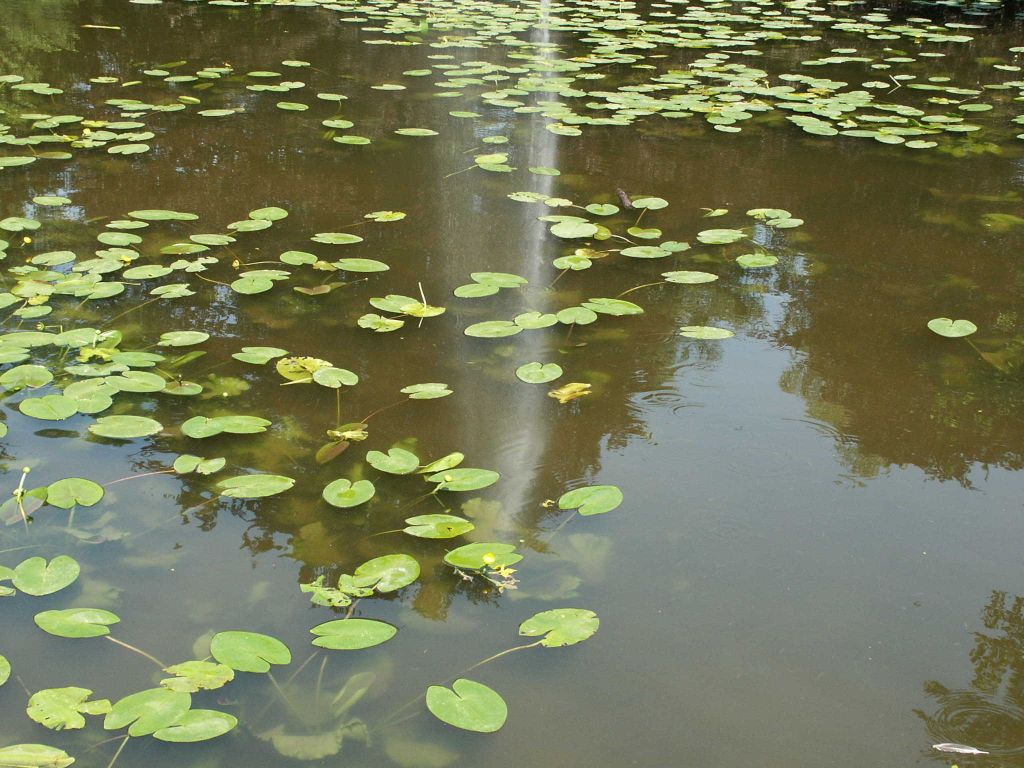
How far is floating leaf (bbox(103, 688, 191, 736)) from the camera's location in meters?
1.17

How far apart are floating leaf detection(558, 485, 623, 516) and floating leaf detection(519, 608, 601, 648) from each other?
0.81ft

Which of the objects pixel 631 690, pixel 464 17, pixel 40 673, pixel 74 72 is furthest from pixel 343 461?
pixel 464 17

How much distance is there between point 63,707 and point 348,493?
57 centimetres

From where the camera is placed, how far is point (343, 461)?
1.73m

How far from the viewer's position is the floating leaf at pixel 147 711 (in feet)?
3.83

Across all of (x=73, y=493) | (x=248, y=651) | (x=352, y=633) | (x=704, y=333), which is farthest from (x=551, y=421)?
(x=73, y=493)

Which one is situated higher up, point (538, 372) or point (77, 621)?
point (538, 372)

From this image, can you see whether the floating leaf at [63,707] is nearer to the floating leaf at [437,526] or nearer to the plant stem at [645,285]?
the floating leaf at [437,526]

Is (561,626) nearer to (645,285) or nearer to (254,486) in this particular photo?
(254,486)

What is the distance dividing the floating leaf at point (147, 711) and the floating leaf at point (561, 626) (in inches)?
19.3

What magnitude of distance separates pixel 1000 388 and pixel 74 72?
186 inches

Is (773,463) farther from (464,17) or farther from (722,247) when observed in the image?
(464,17)

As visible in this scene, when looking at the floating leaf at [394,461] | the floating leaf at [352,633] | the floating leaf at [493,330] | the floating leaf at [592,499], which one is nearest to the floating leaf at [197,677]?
the floating leaf at [352,633]

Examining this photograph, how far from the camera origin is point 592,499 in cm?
160
